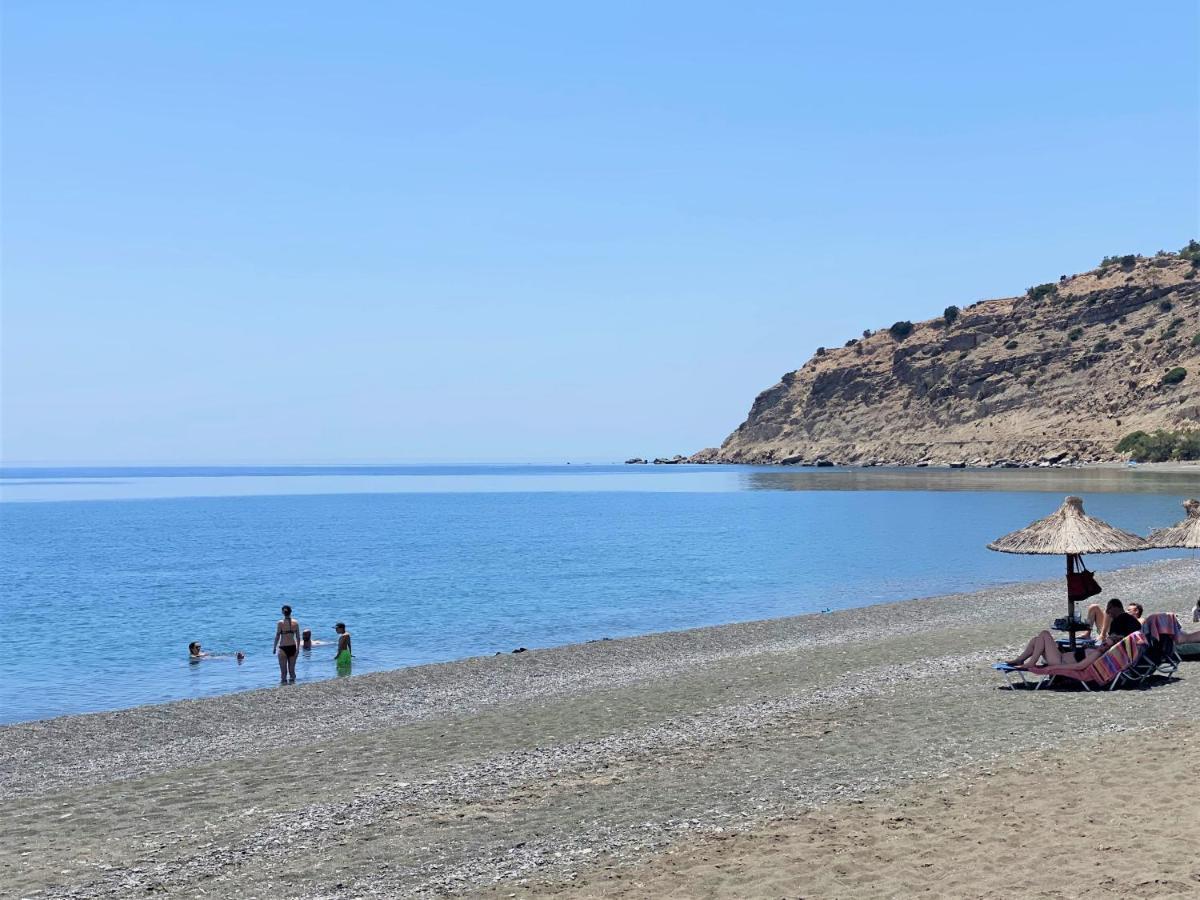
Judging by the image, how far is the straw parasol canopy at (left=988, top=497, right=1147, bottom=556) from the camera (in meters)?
18.0

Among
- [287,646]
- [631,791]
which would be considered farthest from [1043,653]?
[287,646]

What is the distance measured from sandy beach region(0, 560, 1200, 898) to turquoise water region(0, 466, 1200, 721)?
787cm

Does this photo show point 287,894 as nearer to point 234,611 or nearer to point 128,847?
point 128,847

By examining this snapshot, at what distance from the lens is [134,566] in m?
53.4

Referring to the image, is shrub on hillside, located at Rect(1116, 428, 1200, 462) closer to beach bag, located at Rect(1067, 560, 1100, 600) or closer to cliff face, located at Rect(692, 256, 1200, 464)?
cliff face, located at Rect(692, 256, 1200, 464)

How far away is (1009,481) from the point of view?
115438 mm

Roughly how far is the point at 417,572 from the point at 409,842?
1541 inches

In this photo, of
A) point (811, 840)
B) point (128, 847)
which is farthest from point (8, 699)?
point (811, 840)

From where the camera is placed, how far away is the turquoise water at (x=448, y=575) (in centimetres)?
2717

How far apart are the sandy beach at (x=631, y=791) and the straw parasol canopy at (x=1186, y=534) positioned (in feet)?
18.0

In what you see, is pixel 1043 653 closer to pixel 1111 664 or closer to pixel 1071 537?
pixel 1111 664

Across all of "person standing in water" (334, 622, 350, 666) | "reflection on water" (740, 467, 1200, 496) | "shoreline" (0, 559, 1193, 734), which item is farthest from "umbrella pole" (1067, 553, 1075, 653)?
"reflection on water" (740, 467, 1200, 496)

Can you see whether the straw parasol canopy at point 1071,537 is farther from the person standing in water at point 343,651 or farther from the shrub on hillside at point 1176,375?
the shrub on hillside at point 1176,375

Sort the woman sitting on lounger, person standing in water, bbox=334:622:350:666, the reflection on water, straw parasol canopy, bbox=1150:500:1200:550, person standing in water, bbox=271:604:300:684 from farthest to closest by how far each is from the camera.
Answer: the reflection on water
person standing in water, bbox=334:622:350:666
person standing in water, bbox=271:604:300:684
straw parasol canopy, bbox=1150:500:1200:550
the woman sitting on lounger
